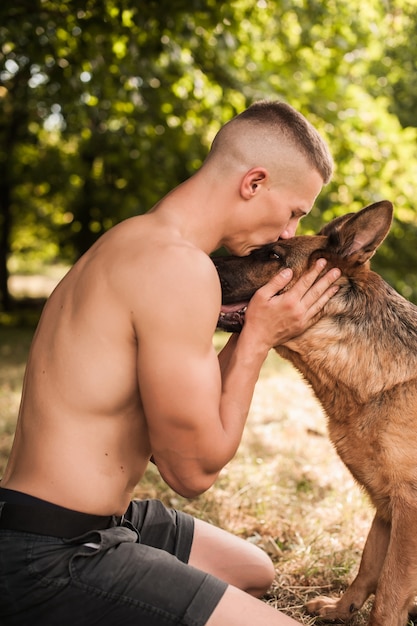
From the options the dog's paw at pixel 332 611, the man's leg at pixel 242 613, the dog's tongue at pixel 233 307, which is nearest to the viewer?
the man's leg at pixel 242 613

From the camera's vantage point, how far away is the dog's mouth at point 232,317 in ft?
10.8

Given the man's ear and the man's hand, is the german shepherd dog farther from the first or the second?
the man's ear

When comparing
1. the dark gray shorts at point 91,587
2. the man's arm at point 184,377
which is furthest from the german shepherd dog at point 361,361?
the dark gray shorts at point 91,587

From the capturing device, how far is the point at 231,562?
3.51 m

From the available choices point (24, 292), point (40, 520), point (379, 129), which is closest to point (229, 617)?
point (40, 520)

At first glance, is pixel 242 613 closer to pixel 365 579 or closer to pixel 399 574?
pixel 399 574

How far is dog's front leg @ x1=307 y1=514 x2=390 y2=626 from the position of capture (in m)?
3.58

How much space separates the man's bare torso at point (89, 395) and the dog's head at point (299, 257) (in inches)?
32.3

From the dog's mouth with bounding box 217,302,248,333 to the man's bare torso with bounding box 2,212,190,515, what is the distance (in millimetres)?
784

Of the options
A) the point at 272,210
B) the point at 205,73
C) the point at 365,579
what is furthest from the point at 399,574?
the point at 205,73

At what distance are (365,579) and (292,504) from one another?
4.50 ft

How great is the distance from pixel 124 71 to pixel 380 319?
503 centimetres

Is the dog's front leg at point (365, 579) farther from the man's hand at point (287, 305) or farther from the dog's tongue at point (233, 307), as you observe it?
the dog's tongue at point (233, 307)

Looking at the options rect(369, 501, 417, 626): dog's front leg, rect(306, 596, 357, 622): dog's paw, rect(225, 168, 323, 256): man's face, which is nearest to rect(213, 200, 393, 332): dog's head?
rect(225, 168, 323, 256): man's face
